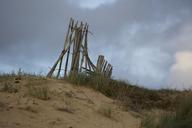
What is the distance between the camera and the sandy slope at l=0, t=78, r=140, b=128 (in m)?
12.5

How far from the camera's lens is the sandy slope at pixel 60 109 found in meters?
12.5

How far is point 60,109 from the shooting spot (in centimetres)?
1379

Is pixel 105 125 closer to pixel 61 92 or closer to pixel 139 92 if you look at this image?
pixel 61 92

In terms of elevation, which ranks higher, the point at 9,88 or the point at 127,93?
the point at 127,93

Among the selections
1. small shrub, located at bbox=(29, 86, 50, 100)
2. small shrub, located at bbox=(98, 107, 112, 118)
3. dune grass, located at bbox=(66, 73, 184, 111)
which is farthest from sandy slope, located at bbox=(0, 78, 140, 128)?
dune grass, located at bbox=(66, 73, 184, 111)

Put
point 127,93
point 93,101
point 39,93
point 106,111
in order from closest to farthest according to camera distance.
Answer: point 39,93 < point 106,111 < point 93,101 < point 127,93

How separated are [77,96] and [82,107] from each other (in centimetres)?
72

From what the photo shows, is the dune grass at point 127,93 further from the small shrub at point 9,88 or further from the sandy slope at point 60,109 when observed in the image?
the small shrub at point 9,88

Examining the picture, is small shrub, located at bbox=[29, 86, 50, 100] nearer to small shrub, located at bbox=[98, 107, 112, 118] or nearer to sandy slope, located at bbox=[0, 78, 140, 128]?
sandy slope, located at bbox=[0, 78, 140, 128]

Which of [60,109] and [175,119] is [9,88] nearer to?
[60,109]

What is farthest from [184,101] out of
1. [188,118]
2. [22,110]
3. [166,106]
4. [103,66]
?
[22,110]

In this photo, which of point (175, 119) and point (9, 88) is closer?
point (175, 119)

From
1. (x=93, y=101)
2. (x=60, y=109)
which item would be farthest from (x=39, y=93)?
(x=93, y=101)

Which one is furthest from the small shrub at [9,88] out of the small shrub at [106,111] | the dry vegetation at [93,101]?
the small shrub at [106,111]
